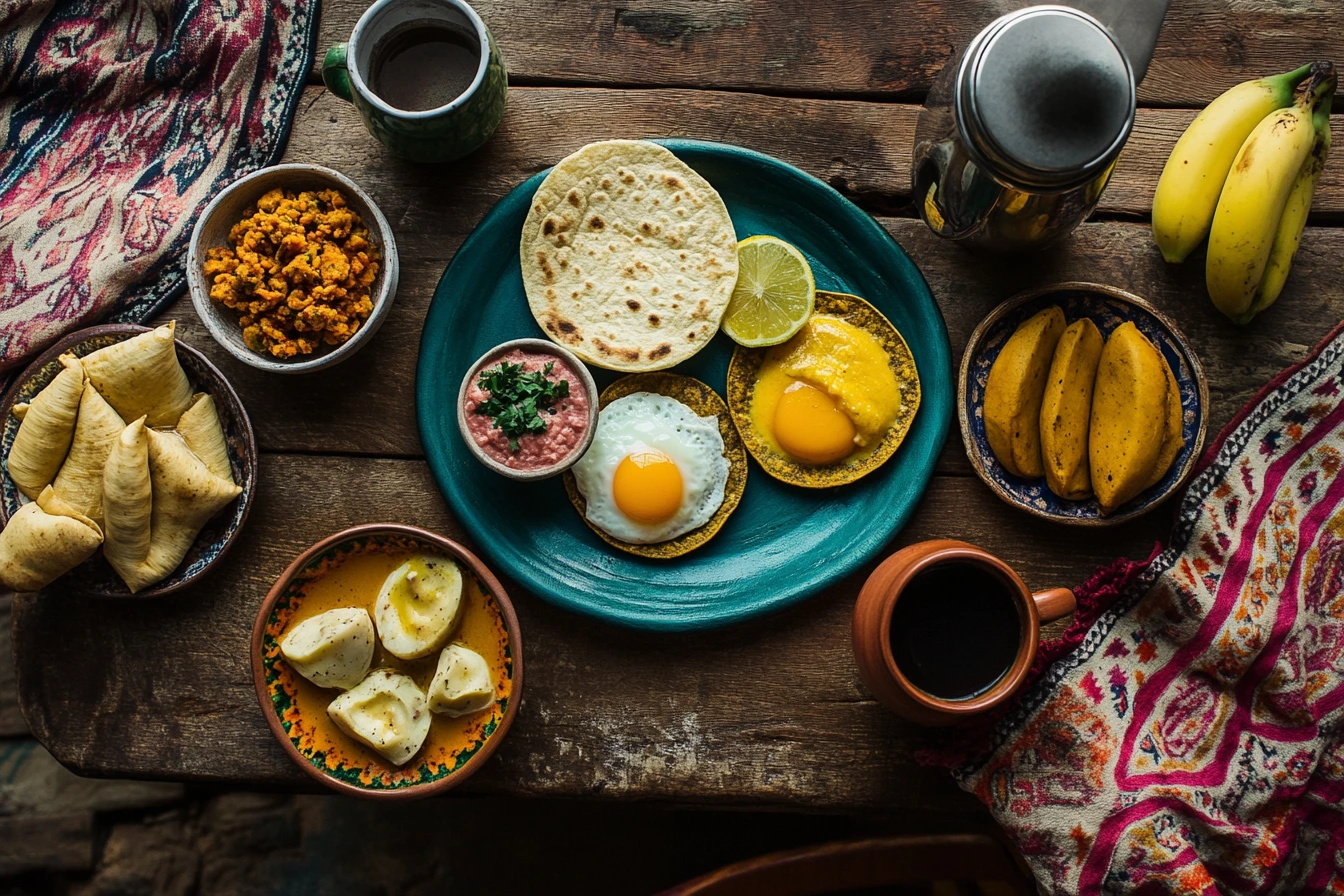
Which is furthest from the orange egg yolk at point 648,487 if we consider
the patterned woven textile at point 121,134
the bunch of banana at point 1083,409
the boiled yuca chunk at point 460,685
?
the patterned woven textile at point 121,134

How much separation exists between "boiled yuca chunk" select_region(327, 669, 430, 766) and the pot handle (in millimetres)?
1256

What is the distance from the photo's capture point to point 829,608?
2059 mm

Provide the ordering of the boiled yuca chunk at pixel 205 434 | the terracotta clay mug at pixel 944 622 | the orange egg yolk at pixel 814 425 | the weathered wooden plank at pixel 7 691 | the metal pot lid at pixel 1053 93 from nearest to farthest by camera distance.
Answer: the metal pot lid at pixel 1053 93 → the terracotta clay mug at pixel 944 622 → the boiled yuca chunk at pixel 205 434 → the orange egg yolk at pixel 814 425 → the weathered wooden plank at pixel 7 691

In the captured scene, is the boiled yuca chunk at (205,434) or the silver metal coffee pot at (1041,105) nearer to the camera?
the silver metal coffee pot at (1041,105)

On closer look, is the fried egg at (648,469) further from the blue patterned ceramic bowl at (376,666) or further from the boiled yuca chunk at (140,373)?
the boiled yuca chunk at (140,373)

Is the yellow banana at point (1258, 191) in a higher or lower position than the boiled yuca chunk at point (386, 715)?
higher

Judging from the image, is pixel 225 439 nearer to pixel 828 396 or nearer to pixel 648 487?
pixel 648 487

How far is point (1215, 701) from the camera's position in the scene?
1.93 m

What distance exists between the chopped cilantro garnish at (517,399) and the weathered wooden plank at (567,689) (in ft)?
1.01

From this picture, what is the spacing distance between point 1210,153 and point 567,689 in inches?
72.5

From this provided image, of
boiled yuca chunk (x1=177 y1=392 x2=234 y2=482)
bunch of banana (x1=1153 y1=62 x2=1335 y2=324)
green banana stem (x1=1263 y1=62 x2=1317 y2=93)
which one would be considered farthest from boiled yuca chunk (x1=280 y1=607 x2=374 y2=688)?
green banana stem (x1=1263 y1=62 x2=1317 y2=93)

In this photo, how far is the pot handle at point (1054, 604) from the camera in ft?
5.69

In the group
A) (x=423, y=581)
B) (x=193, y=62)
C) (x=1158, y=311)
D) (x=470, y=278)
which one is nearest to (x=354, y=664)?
(x=423, y=581)

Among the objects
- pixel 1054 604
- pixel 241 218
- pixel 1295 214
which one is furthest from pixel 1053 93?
pixel 241 218
